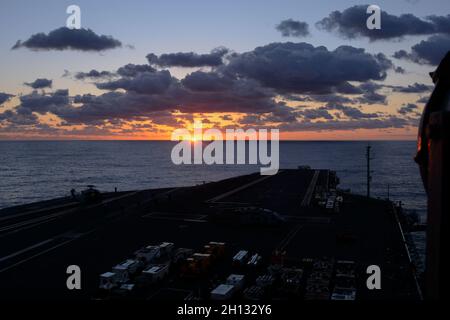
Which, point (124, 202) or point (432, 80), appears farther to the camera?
point (124, 202)

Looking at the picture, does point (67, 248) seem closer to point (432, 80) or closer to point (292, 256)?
point (292, 256)

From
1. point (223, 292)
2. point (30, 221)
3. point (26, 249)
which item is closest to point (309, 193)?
point (30, 221)

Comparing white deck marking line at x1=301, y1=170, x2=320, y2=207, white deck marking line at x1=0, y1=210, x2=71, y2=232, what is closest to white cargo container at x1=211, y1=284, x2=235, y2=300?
white deck marking line at x1=0, y1=210, x2=71, y2=232

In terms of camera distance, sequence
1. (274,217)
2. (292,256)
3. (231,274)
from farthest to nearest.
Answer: (274,217), (292,256), (231,274)

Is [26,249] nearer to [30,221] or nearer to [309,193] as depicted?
[30,221]

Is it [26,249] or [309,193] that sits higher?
[309,193]

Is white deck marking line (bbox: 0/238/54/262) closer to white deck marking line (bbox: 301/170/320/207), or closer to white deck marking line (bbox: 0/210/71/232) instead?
white deck marking line (bbox: 0/210/71/232)

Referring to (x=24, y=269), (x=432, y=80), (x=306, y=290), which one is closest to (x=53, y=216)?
(x=24, y=269)
